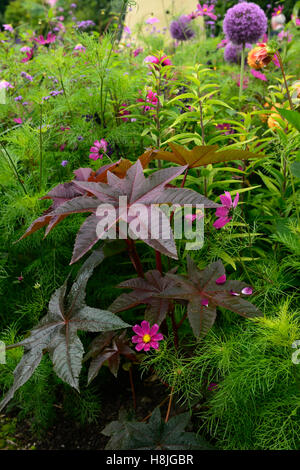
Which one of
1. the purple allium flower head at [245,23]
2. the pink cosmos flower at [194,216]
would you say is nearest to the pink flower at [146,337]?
the pink cosmos flower at [194,216]

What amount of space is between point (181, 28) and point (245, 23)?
53.7 inches

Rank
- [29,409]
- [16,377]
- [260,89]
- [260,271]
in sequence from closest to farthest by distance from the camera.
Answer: [16,377] → [260,271] → [29,409] → [260,89]

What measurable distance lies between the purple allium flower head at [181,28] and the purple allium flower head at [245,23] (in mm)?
1134

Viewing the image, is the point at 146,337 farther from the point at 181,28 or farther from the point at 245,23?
the point at 181,28

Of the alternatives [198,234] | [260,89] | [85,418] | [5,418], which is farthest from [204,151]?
[260,89]

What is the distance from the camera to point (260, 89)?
2400mm

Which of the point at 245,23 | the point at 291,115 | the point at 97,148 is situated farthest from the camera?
the point at 245,23

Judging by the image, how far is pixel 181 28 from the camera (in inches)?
129

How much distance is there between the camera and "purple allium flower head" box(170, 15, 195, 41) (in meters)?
3.23

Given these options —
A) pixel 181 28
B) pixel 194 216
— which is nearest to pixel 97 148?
pixel 194 216

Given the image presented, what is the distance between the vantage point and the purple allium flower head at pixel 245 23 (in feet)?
6.81

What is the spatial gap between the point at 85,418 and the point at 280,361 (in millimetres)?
785
